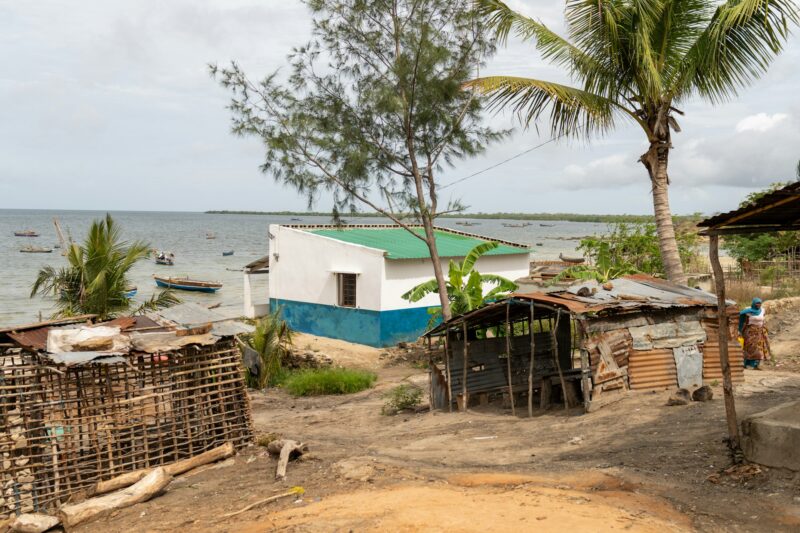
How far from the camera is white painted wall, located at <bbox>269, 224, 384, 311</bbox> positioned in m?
22.3

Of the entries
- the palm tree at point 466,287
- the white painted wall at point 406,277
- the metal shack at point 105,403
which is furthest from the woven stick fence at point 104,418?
the white painted wall at point 406,277

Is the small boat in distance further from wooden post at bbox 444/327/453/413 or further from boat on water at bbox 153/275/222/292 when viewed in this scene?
wooden post at bbox 444/327/453/413

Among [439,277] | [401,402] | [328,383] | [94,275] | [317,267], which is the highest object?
[317,267]

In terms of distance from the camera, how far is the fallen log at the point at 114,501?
850 centimetres

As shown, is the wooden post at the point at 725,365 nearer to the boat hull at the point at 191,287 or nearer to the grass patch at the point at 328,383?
the grass patch at the point at 328,383

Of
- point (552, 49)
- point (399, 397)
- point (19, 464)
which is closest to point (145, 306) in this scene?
point (399, 397)

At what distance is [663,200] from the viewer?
556 inches

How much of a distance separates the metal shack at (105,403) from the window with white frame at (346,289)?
11963 mm

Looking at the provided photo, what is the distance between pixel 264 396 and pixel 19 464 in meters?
8.75

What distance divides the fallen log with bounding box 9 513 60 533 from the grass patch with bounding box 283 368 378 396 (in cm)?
952

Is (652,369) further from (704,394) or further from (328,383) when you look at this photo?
(328,383)

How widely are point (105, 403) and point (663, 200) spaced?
10525 millimetres

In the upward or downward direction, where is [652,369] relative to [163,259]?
downward

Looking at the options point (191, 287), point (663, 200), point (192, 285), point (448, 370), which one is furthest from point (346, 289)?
point (191, 287)
